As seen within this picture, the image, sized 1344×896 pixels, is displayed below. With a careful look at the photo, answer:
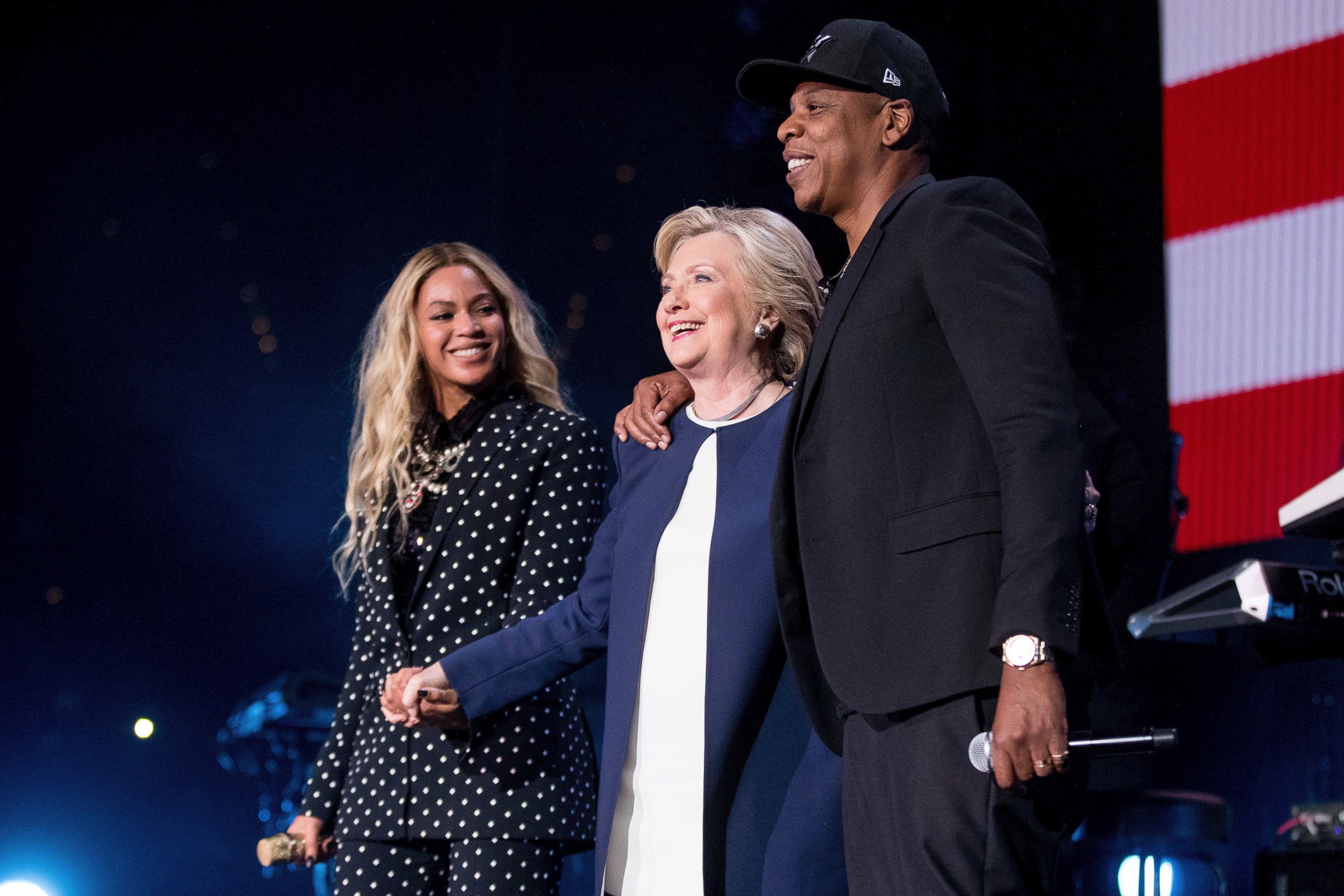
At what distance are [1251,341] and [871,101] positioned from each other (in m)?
2.75

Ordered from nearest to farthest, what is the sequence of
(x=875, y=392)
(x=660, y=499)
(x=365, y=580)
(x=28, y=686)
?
1. (x=875, y=392)
2. (x=660, y=499)
3. (x=365, y=580)
4. (x=28, y=686)

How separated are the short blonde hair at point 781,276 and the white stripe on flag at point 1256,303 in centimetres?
234

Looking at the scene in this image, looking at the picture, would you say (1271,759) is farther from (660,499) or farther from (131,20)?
(131,20)

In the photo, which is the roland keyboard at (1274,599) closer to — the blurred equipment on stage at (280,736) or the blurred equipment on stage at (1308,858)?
the blurred equipment on stage at (1308,858)

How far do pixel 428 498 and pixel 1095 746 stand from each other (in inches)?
59.4

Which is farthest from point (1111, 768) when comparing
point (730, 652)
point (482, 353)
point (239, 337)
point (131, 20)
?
point (131, 20)

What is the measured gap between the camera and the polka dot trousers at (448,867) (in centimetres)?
203

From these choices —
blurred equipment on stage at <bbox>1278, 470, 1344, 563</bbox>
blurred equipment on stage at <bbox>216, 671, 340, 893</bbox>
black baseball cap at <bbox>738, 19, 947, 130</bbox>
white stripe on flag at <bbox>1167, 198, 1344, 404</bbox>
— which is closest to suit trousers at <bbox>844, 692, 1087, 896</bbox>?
black baseball cap at <bbox>738, 19, 947, 130</bbox>

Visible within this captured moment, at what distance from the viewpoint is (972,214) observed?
4.65 feet

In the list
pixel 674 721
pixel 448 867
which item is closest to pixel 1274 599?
pixel 674 721

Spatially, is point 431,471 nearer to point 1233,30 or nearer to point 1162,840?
point 1162,840

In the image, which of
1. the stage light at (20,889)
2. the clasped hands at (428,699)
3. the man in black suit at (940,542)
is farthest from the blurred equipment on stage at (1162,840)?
the stage light at (20,889)

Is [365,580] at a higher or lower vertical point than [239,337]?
lower

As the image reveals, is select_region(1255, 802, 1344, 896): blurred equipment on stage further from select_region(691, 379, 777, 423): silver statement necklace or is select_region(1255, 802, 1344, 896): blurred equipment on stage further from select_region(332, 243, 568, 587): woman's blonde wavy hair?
select_region(332, 243, 568, 587): woman's blonde wavy hair
